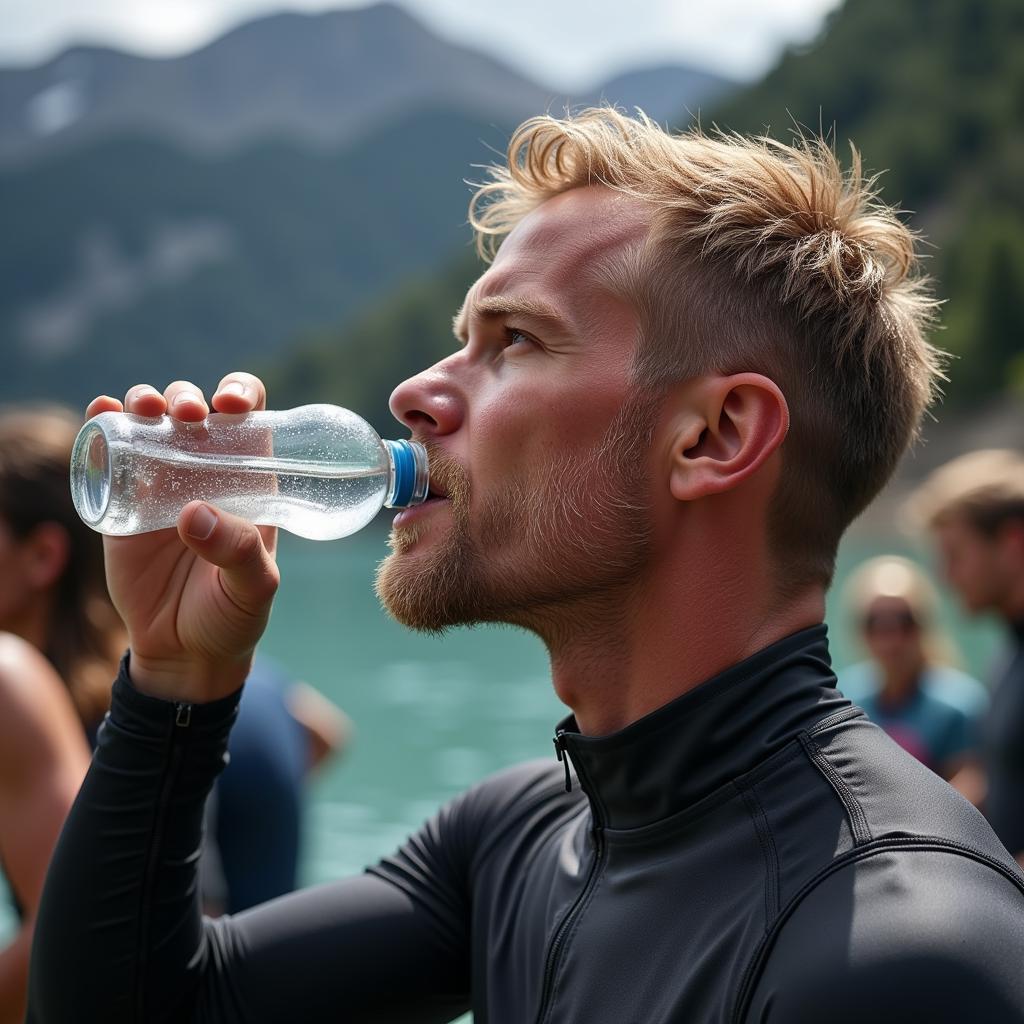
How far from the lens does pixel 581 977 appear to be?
69.6 inches

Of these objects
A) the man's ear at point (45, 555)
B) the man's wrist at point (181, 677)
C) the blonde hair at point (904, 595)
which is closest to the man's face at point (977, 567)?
the blonde hair at point (904, 595)

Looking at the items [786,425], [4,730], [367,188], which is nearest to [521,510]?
[786,425]

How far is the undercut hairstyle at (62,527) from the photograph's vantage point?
3.61 m

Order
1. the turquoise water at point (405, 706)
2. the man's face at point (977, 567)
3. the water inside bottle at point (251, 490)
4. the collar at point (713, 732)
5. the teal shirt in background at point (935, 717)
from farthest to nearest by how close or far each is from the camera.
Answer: the turquoise water at point (405, 706) → the teal shirt in background at point (935, 717) → the man's face at point (977, 567) → the water inside bottle at point (251, 490) → the collar at point (713, 732)

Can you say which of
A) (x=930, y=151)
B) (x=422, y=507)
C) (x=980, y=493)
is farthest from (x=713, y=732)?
(x=930, y=151)

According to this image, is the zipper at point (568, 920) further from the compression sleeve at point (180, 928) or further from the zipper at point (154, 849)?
the zipper at point (154, 849)

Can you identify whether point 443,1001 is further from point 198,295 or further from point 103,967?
point 198,295

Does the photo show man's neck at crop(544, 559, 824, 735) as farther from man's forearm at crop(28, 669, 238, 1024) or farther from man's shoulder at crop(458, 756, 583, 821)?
man's forearm at crop(28, 669, 238, 1024)

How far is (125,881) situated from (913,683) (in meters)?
5.55

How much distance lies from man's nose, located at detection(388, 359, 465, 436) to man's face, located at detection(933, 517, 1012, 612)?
434cm

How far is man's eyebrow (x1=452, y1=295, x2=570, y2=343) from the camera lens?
6.72ft

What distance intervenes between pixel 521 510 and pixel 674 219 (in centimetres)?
50

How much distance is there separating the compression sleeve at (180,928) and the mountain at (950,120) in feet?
181

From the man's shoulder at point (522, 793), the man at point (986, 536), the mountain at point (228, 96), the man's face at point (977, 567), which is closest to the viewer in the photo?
the man's shoulder at point (522, 793)
